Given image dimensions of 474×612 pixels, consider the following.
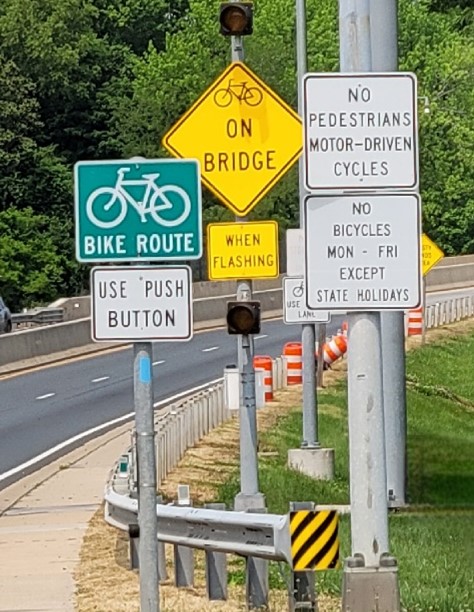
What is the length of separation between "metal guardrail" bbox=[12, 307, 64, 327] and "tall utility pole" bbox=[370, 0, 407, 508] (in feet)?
123

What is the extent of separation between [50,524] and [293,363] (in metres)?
16.4

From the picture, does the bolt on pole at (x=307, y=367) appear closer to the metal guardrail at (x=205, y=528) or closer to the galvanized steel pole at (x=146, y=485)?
the metal guardrail at (x=205, y=528)

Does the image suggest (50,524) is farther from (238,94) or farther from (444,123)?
(444,123)

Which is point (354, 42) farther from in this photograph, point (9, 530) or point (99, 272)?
point (9, 530)

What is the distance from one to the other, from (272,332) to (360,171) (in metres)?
42.6

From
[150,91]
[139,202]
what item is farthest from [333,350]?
[150,91]

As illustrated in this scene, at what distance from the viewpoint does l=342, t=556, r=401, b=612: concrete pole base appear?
1021 cm

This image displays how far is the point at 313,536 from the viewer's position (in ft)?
34.2

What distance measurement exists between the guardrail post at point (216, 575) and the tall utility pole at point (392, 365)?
670 cm

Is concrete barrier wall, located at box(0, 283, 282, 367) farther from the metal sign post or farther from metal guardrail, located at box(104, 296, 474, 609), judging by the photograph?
the metal sign post

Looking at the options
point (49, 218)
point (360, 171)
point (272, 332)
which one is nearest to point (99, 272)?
point (360, 171)

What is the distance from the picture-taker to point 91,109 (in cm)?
9650

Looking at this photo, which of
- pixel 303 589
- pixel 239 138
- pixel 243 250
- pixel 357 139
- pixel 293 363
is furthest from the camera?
pixel 293 363

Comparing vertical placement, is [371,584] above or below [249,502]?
above
